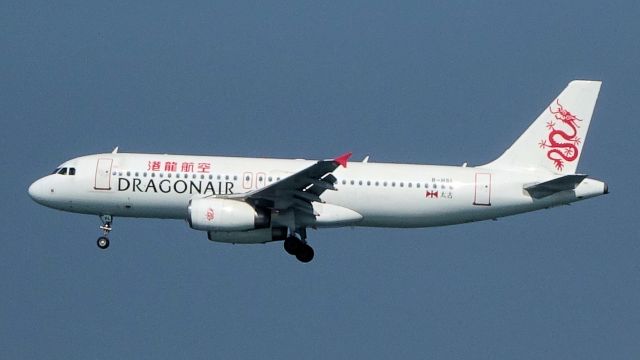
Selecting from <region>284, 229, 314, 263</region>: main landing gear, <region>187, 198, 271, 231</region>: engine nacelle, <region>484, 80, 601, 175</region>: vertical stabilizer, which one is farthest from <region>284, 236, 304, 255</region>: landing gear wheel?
<region>484, 80, 601, 175</region>: vertical stabilizer

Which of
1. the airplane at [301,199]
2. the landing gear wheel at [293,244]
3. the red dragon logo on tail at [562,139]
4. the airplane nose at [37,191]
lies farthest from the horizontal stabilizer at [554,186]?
the airplane nose at [37,191]

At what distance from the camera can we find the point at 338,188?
55844 millimetres

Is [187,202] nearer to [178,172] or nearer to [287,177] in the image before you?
[178,172]

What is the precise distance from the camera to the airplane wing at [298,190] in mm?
52406

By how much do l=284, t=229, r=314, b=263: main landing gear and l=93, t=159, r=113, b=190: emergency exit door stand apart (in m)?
7.94

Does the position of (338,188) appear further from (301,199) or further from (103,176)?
(103,176)

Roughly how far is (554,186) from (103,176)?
1890 cm

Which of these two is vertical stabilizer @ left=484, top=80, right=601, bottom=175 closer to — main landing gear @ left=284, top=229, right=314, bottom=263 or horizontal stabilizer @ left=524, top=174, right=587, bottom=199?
horizontal stabilizer @ left=524, top=174, right=587, bottom=199

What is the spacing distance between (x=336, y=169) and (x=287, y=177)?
3.68m

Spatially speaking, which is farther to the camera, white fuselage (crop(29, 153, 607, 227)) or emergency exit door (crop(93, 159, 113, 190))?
emergency exit door (crop(93, 159, 113, 190))

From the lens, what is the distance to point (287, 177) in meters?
52.6

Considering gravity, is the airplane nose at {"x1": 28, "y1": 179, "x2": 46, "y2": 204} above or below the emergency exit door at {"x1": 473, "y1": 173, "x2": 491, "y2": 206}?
Answer: below

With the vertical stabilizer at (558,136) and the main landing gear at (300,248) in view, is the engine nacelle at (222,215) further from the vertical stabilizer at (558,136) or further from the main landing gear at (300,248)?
the vertical stabilizer at (558,136)

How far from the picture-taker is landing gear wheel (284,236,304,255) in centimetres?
5684
